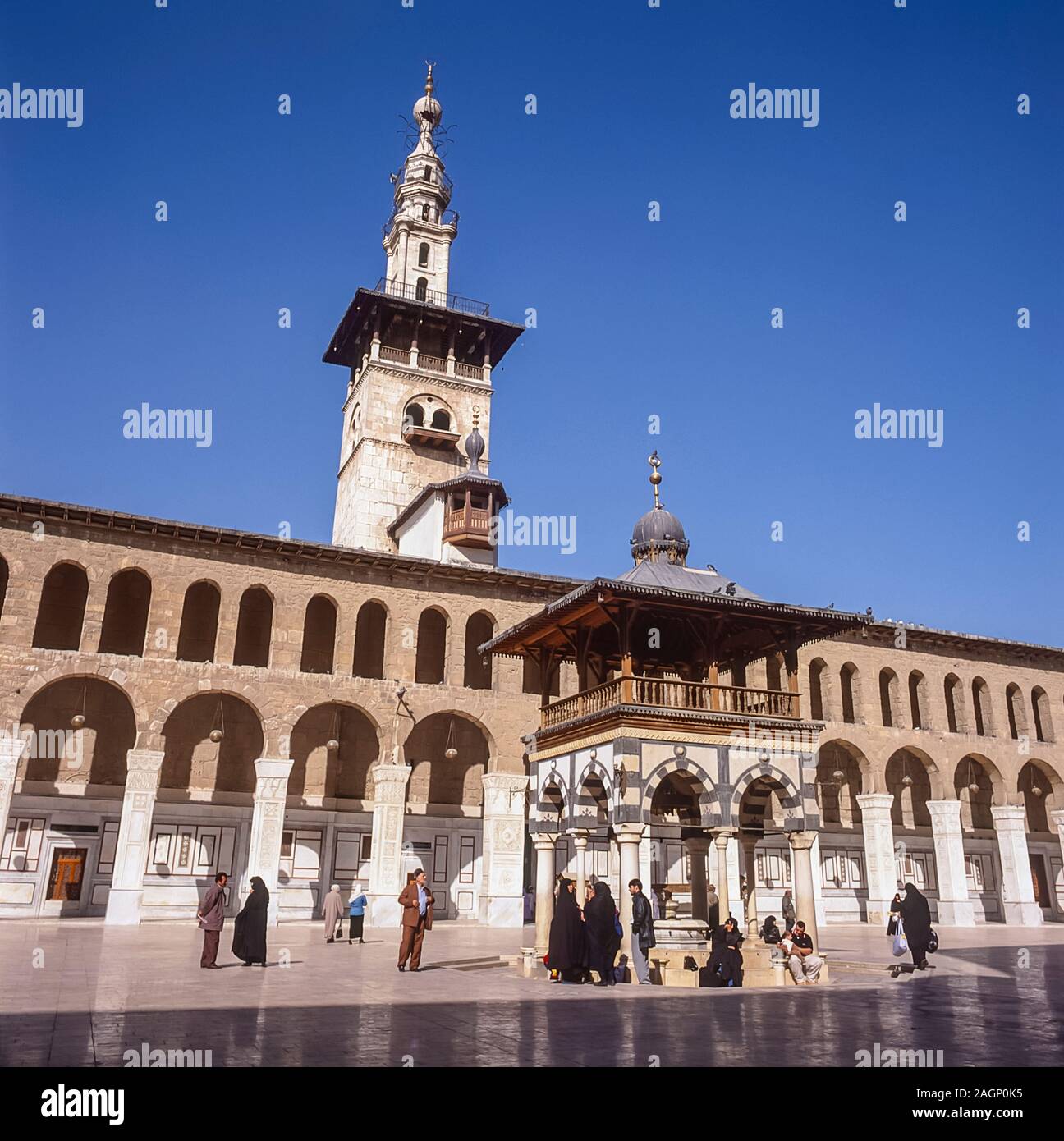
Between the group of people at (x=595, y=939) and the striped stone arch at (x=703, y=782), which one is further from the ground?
the striped stone arch at (x=703, y=782)

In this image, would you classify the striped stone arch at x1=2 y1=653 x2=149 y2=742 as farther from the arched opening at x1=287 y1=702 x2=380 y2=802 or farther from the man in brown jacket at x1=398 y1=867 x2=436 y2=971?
the man in brown jacket at x1=398 y1=867 x2=436 y2=971

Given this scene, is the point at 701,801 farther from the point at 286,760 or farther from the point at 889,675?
the point at 889,675

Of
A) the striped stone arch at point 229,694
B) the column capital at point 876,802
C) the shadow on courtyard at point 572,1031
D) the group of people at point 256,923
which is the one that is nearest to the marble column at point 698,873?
the group of people at point 256,923

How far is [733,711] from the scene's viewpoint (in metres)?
15.1

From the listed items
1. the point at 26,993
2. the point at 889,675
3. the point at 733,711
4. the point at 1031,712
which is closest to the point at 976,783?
the point at 1031,712

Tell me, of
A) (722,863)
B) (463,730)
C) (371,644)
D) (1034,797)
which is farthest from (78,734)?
(1034,797)

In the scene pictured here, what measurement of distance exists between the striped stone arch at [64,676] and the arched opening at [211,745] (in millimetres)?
3854

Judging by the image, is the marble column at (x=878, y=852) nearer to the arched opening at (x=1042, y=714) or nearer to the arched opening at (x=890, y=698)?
the arched opening at (x=890, y=698)

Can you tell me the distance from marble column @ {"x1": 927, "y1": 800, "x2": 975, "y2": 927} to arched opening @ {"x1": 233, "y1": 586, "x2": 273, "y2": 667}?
21.5 metres

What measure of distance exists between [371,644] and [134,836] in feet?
29.4

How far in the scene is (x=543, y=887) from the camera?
52.5ft

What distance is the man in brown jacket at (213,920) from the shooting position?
13062 mm

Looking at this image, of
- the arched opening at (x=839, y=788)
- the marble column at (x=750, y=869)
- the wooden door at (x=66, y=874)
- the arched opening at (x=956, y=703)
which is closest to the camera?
the marble column at (x=750, y=869)
